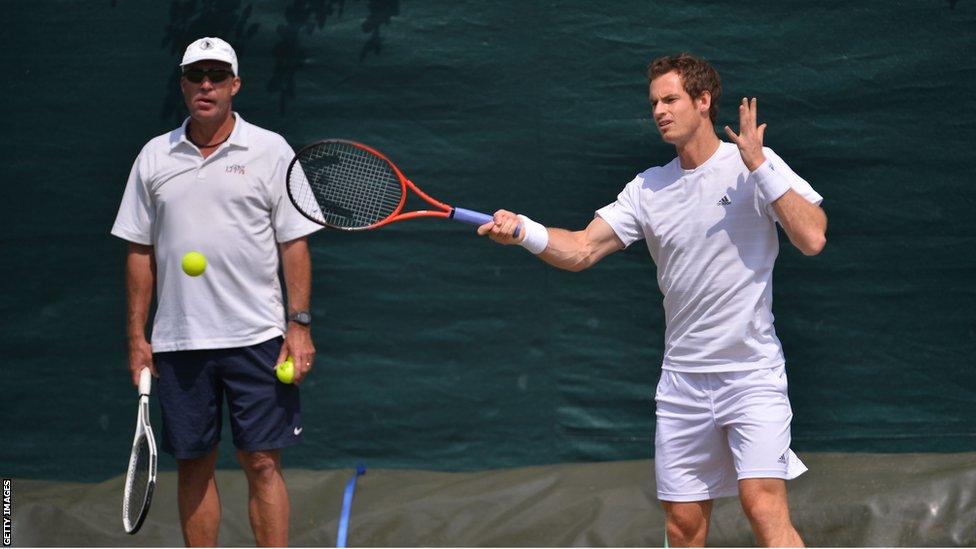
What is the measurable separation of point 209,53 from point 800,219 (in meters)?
2.02

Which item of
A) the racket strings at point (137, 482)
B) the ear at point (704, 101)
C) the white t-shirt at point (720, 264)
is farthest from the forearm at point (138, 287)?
the ear at point (704, 101)

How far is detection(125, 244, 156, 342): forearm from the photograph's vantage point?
4.95 metres

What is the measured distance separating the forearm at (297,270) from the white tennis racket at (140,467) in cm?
55

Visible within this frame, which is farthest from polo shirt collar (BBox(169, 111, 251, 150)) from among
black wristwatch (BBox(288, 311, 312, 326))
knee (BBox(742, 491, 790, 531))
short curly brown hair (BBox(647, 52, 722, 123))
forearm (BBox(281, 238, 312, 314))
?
knee (BBox(742, 491, 790, 531))

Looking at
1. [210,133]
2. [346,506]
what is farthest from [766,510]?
[210,133]

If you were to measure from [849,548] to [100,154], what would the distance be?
3.28 m

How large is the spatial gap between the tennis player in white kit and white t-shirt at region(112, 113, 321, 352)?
0.96m

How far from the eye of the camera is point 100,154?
5.98m

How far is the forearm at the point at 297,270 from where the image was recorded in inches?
193

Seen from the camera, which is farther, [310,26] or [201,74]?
[310,26]

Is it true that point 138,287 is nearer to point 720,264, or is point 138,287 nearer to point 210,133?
point 210,133

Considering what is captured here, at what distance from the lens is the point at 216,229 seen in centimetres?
482

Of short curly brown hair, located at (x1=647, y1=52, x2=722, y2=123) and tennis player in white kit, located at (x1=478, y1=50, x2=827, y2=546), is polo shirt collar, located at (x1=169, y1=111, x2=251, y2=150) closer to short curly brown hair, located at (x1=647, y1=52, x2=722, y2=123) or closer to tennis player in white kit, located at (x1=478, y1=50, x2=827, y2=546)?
tennis player in white kit, located at (x1=478, y1=50, x2=827, y2=546)

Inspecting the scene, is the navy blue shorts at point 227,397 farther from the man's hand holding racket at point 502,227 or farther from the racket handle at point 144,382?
the man's hand holding racket at point 502,227
